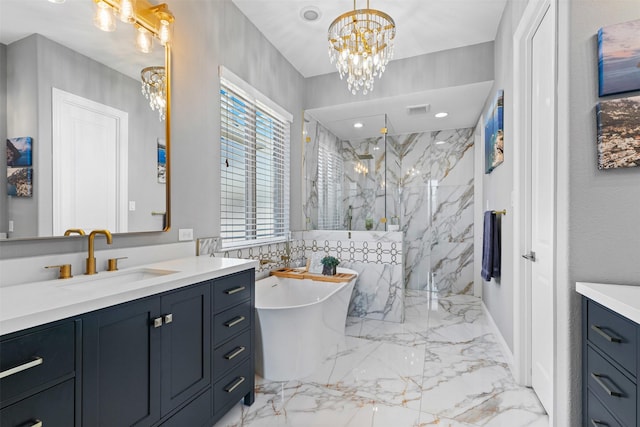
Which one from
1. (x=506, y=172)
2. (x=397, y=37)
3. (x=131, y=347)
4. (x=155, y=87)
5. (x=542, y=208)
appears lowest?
(x=131, y=347)

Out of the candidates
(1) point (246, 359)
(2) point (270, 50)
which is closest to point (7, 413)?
(1) point (246, 359)

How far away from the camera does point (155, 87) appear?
1814 millimetres

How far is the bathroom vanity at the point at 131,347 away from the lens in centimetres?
87

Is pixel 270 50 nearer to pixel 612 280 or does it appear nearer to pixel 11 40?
pixel 11 40

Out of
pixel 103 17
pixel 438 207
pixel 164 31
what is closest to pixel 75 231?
pixel 103 17

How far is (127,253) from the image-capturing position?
164 cm

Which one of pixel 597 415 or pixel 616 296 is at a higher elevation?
pixel 616 296

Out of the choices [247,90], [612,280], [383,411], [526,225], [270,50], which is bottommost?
[383,411]

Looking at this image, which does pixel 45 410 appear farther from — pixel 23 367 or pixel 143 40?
pixel 143 40

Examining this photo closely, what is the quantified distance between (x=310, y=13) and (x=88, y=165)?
82.6 inches

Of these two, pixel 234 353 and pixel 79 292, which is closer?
pixel 79 292

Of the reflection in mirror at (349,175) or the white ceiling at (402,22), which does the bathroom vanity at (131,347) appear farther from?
the white ceiling at (402,22)

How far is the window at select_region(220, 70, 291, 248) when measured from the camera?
2.48 meters

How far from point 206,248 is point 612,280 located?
7.37ft
